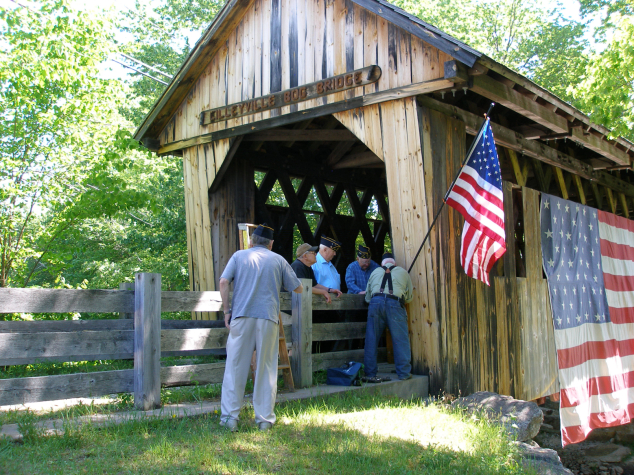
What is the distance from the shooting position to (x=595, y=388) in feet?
33.1

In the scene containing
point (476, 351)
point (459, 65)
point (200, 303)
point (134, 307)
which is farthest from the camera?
point (476, 351)

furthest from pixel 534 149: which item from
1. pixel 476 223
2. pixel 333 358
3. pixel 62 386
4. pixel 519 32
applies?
pixel 519 32

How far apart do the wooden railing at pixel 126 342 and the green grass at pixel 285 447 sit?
0.54 meters

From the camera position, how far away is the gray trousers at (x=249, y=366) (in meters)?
5.05

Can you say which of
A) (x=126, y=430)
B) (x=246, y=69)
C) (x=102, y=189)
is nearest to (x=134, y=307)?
(x=126, y=430)

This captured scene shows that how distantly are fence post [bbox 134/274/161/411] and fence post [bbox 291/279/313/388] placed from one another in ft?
5.47

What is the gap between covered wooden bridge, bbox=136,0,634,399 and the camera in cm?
733

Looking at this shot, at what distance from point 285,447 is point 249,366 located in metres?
0.87

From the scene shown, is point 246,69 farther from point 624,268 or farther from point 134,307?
point 624,268

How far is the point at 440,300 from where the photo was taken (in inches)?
284

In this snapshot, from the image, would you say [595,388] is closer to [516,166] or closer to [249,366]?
[516,166]

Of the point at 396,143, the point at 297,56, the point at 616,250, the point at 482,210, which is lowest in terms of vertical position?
the point at 616,250

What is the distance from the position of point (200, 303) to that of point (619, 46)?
29.0 feet

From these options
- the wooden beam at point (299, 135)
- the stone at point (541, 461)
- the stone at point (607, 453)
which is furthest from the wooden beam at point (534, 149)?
the stone at point (607, 453)
